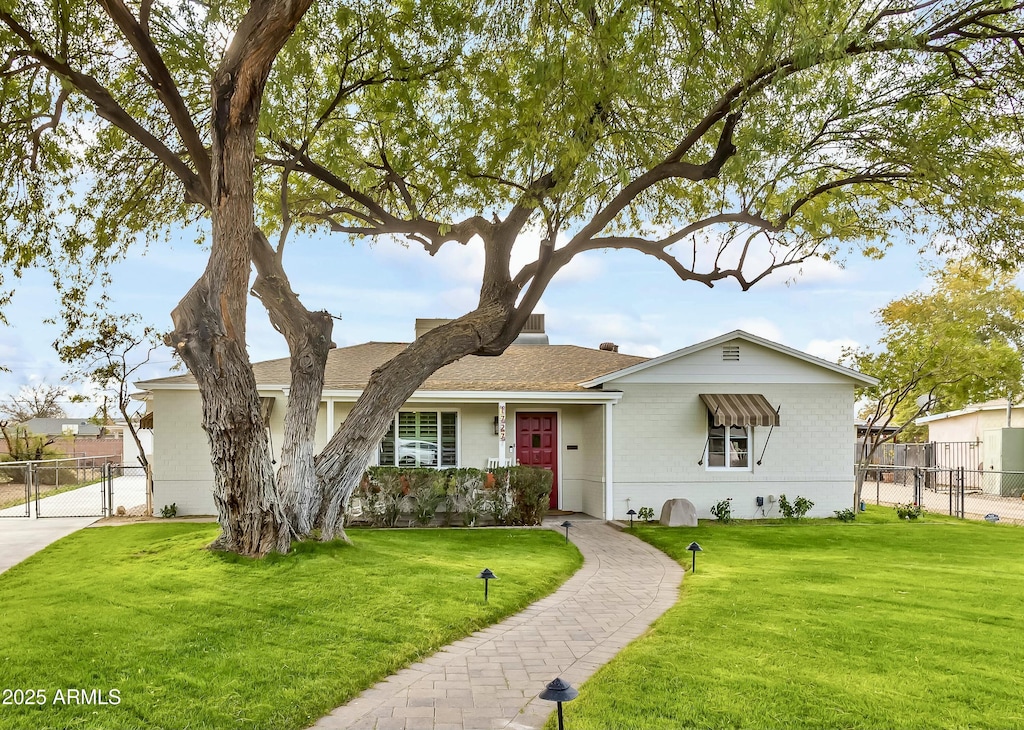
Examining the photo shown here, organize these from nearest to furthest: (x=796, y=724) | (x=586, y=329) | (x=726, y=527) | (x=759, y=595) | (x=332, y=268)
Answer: (x=796, y=724), (x=759, y=595), (x=726, y=527), (x=332, y=268), (x=586, y=329)

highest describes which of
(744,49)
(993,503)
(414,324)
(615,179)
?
(744,49)

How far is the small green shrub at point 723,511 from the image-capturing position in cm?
1667

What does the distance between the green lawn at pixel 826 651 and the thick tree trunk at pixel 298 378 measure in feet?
17.5

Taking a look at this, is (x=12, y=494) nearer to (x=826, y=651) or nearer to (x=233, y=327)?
(x=233, y=327)

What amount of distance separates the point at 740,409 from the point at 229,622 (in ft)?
39.6

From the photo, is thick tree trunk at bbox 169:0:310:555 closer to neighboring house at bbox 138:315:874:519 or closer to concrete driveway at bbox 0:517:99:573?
concrete driveway at bbox 0:517:99:573

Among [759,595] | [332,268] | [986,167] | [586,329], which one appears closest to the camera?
[759,595]

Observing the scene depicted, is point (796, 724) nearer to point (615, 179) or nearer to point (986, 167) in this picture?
point (986, 167)

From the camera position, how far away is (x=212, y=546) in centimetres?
1027

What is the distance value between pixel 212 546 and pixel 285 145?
246 inches

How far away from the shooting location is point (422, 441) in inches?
685

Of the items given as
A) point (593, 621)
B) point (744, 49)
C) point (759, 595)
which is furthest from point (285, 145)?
point (759, 595)

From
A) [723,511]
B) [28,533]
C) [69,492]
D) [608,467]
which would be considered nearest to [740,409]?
[723,511]

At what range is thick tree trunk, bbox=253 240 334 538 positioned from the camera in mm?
10812
